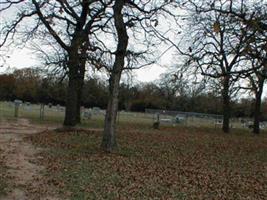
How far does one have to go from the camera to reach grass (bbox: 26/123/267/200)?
35.3ft

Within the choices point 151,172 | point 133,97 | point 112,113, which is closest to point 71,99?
point 112,113

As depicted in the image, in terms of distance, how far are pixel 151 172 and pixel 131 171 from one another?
1.76ft

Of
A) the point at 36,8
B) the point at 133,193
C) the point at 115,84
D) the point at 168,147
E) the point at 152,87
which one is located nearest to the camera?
the point at 133,193

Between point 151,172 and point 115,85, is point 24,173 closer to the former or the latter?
point 151,172

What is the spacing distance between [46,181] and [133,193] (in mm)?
2243

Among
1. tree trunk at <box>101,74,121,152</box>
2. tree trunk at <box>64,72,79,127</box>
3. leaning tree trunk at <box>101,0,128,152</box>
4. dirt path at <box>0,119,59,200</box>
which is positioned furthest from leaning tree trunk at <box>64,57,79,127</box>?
tree trunk at <box>101,74,121,152</box>

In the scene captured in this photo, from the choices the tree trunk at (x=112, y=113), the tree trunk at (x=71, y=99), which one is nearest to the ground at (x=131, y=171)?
the tree trunk at (x=112, y=113)

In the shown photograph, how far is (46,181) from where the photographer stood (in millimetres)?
11500

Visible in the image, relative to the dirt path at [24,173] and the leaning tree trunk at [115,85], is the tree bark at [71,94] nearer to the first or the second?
the dirt path at [24,173]

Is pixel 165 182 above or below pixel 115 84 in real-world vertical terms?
below

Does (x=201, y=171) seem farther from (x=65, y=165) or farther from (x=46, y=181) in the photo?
(x=46, y=181)

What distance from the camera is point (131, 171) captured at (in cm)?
1341

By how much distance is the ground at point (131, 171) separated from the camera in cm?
1065

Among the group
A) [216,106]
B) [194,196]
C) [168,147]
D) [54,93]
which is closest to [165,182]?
[194,196]
